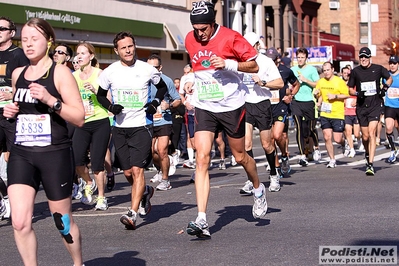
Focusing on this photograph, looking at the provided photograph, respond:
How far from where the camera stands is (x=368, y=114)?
15.9 m

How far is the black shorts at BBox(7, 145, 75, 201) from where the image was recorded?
21.0 feet

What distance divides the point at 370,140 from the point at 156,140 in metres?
3.62

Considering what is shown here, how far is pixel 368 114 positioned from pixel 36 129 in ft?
33.9

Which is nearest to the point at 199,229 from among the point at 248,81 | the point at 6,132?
the point at 6,132

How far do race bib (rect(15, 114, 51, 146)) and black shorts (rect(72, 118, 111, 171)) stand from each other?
5159 millimetres

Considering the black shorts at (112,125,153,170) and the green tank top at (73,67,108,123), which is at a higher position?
the green tank top at (73,67,108,123)

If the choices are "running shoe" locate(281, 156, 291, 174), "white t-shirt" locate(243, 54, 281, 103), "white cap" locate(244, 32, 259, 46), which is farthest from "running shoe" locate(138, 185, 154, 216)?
"running shoe" locate(281, 156, 291, 174)

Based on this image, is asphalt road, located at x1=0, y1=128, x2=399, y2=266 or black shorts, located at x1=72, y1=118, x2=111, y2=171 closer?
asphalt road, located at x1=0, y1=128, x2=399, y2=266

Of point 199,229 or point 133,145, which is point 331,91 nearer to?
Answer: point 133,145

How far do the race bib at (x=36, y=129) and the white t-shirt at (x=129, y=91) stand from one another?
148 inches

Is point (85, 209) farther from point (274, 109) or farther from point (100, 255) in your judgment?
point (274, 109)

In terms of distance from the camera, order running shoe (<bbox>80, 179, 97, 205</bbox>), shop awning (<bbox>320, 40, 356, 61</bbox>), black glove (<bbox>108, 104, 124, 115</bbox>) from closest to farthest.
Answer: black glove (<bbox>108, 104, 124, 115</bbox>), running shoe (<bbox>80, 179, 97, 205</bbox>), shop awning (<bbox>320, 40, 356, 61</bbox>)

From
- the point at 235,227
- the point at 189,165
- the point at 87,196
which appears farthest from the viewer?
the point at 189,165

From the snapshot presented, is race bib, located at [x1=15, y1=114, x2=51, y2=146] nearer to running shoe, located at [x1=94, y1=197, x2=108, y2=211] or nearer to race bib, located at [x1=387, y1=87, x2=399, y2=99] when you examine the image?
running shoe, located at [x1=94, y1=197, x2=108, y2=211]
